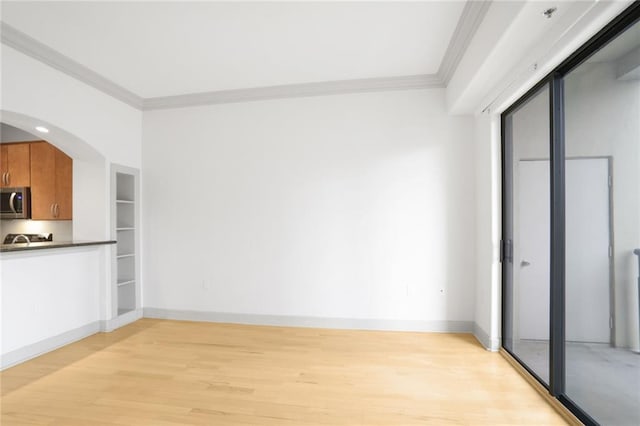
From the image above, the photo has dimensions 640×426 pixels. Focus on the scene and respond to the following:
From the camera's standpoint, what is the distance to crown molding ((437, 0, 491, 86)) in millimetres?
2223

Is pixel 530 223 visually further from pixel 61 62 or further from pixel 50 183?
pixel 50 183

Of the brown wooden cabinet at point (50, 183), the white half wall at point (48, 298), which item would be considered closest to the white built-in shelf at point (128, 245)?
the white half wall at point (48, 298)

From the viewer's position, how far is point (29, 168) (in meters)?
4.29

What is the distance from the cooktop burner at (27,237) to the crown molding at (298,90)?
276cm

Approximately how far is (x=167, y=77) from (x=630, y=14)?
395 centimetres

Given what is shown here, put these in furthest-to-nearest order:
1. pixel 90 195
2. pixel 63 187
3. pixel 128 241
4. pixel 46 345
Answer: pixel 63 187 < pixel 128 241 < pixel 90 195 < pixel 46 345

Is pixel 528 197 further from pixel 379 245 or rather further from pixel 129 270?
pixel 129 270

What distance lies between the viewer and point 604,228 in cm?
253

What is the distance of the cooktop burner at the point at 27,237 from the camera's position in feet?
15.2

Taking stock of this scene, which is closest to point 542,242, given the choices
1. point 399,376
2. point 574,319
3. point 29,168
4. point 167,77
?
point 574,319

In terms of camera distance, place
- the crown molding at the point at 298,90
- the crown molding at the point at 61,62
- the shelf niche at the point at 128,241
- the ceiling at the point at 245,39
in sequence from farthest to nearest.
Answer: the shelf niche at the point at 128,241
the crown molding at the point at 298,90
the crown molding at the point at 61,62
the ceiling at the point at 245,39

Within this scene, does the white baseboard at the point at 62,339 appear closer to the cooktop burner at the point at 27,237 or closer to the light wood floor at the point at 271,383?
the light wood floor at the point at 271,383

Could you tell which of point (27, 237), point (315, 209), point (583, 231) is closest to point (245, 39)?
point (315, 209)

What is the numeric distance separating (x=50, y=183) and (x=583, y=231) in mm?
6469
